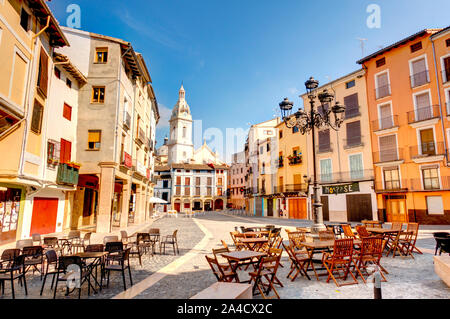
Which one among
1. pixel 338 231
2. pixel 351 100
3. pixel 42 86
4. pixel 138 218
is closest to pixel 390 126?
pixel 351 100

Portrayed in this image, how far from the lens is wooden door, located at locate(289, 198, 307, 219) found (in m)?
31.1

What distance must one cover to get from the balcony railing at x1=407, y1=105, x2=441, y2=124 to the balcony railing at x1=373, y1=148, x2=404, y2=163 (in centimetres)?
255

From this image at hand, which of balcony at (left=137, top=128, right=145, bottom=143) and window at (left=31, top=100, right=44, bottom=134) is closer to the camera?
window at (left=31, top=100, right=44, bottom=134)

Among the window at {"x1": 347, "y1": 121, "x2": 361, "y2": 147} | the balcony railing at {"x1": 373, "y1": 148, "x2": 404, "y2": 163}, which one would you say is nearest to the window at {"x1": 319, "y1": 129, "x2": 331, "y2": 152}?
the window at {"x1": 347, "y1": 121, "x2": 361, "y2": 147}

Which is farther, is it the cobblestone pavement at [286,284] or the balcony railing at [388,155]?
the balcony railing at [388,155]

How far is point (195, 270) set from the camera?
722cm

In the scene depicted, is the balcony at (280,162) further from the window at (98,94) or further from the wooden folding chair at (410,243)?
the wooden folding chair at (410,243)

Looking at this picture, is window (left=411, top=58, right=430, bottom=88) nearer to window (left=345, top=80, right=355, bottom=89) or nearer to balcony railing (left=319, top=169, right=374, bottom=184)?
window (left=345, top=80, right=355, bottom=89)

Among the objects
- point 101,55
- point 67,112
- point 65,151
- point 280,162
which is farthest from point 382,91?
point 65,151

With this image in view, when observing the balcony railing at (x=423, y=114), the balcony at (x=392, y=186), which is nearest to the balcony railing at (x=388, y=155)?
the balcony at (x=392, y=186)

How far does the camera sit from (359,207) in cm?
2464

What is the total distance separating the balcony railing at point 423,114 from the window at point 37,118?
25135 mm

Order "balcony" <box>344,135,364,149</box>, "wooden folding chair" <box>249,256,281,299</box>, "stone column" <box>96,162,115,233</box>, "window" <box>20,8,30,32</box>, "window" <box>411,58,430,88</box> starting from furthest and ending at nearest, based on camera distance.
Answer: "balcony" <box>344,135,364,149</box> → "window" <box>411,58,430,88</box> → "stone column" <box>96,162,115,233</box> → "window" <box>20,8,30,32</box> → "wooden folding chair" <box>249,256,281,299</box>

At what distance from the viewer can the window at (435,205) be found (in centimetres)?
1994
